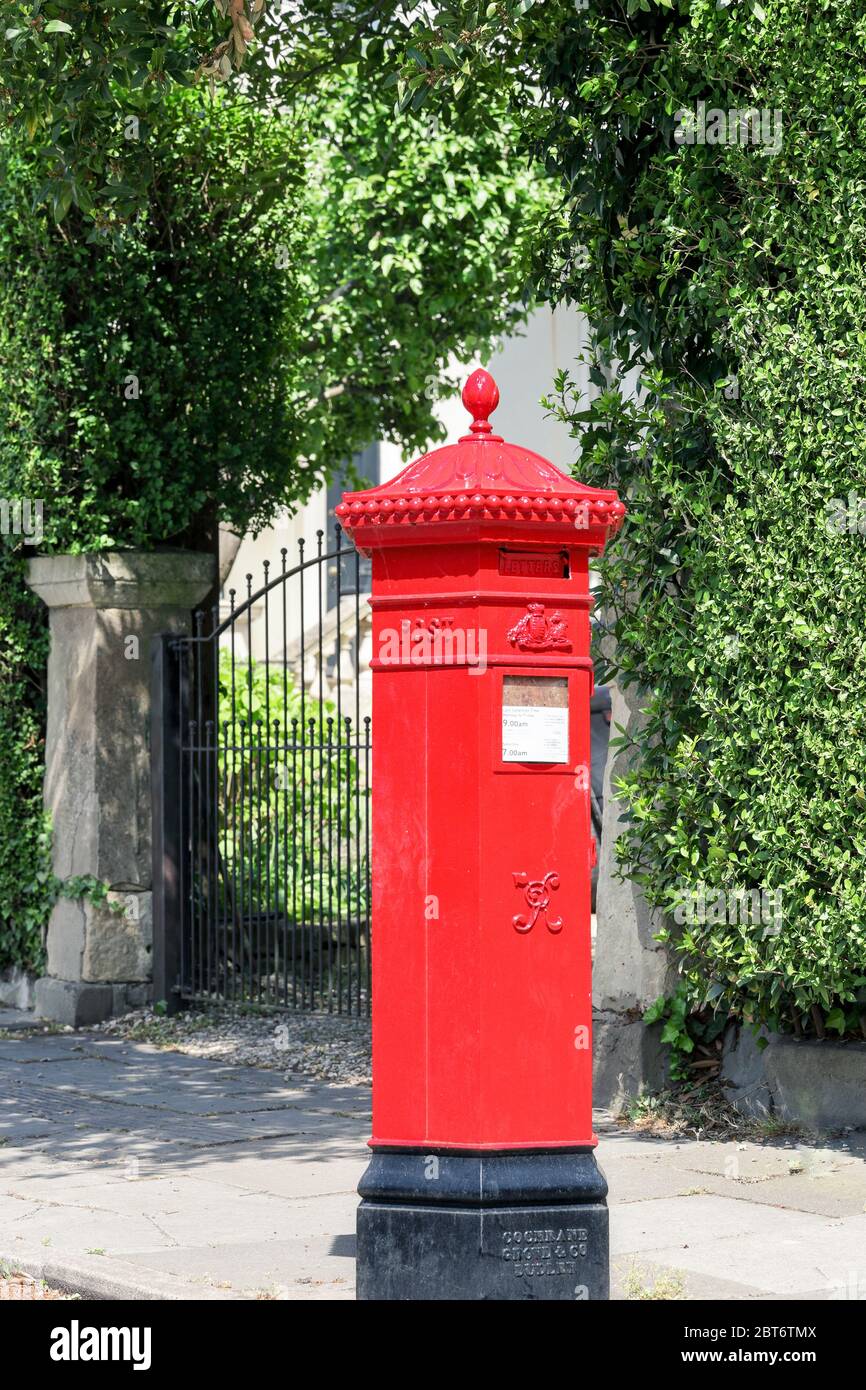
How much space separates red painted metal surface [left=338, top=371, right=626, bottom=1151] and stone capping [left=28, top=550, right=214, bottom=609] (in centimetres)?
601

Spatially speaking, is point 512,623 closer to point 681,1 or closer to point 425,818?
point 425,818

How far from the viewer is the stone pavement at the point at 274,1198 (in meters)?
5.23

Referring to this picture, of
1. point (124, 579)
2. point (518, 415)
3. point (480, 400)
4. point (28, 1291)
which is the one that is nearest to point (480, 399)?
point (480, 400)

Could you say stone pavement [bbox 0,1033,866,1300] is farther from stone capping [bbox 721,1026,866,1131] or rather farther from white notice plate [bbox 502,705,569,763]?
white notice plate [bbox 502,705,569,763]

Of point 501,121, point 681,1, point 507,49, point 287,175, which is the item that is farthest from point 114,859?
point 501,121

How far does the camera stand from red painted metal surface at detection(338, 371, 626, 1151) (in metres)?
4.82

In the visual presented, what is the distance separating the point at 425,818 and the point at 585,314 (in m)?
3.74

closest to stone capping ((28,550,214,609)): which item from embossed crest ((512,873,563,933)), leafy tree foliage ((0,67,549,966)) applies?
leafy tree foliage ((0,67,549,966))

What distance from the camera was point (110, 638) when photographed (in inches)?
428

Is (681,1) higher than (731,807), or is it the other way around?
(681,1)

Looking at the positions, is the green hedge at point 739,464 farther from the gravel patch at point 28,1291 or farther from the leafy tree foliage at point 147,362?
the gravel patch at point 28,1291

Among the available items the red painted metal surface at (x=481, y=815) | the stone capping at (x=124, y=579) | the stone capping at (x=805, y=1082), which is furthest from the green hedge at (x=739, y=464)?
the stone capping at (x=124, y=579)

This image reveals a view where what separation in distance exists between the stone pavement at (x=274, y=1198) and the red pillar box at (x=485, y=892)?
38cm

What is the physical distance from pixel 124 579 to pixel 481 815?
252 inches
